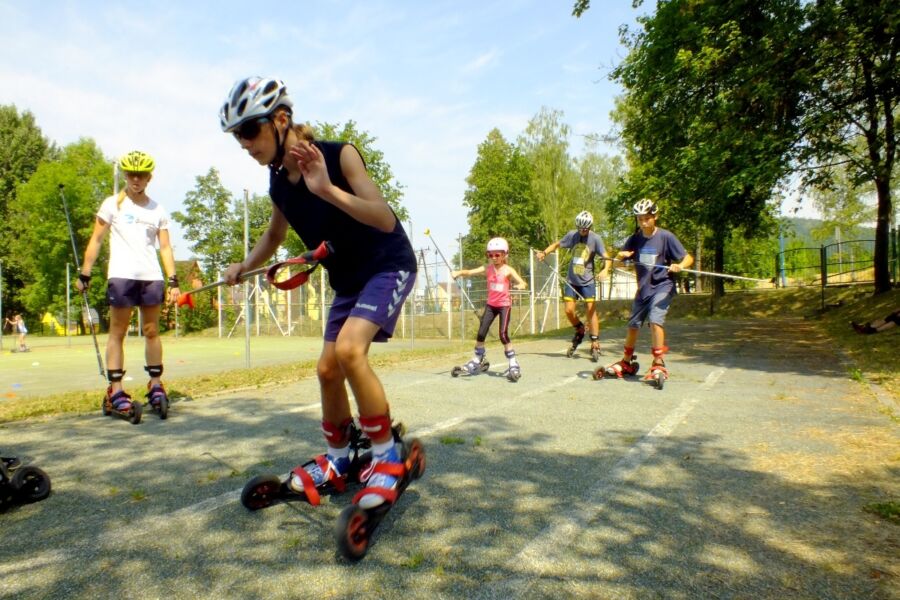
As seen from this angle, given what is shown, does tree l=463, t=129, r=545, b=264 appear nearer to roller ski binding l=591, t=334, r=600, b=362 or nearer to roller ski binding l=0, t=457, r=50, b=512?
roller ski binding l=591, t=334, r=600, b=362

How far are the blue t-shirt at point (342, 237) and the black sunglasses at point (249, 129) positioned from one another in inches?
10.1

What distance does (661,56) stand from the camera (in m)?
15.3

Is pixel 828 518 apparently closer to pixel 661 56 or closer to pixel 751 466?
pixel 751 466

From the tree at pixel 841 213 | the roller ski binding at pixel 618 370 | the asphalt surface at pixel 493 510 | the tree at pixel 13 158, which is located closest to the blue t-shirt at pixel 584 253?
the roller ski binding at pixel 618 370

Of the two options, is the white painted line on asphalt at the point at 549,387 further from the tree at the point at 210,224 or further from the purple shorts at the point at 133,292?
the tree at the point at 210,224

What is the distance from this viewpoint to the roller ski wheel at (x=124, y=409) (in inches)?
197

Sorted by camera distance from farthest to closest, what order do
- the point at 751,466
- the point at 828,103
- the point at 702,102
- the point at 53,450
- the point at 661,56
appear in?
the point at 661,56
the point at 702,102
the point at 828,103
the point at 53,450
the point at 751,466

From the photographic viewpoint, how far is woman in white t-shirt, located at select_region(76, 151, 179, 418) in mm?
5258

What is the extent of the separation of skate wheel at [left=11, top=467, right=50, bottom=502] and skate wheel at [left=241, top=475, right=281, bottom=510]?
1178 millimetres

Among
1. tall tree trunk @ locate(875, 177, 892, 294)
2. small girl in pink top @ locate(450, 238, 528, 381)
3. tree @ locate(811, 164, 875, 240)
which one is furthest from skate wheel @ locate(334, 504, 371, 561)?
tree @ locate(811, 164, 875, 240)

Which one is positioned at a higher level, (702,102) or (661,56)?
(661,56)

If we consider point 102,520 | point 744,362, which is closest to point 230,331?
point 744,362

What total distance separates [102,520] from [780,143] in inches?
428

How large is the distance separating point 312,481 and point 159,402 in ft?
9.86
